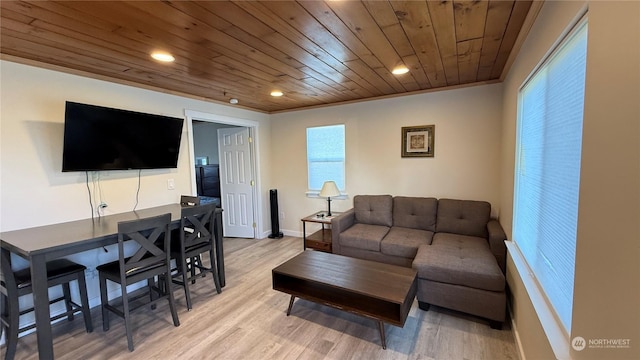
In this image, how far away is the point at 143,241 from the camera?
6.93 ft

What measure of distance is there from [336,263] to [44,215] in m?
2.62

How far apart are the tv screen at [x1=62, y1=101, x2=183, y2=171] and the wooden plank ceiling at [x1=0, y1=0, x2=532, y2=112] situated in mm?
409

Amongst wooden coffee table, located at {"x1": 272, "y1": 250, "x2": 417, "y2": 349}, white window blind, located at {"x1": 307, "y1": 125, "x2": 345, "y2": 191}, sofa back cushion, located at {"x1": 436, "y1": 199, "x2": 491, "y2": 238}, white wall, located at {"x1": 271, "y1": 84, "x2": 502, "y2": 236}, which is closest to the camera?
wooden coffee table, located at {"x1": 272, "y1": 250, "x2": 417, "y2": 349}

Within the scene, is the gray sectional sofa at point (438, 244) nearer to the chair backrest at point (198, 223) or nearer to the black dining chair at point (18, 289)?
the chair backrest at point (198, 223)

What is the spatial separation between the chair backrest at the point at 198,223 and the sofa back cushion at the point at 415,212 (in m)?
2.29

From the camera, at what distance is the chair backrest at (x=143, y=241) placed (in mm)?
A: 2004

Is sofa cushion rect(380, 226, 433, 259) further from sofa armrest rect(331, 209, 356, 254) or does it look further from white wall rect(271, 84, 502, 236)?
white wall rect(271, 84, 502, 236)

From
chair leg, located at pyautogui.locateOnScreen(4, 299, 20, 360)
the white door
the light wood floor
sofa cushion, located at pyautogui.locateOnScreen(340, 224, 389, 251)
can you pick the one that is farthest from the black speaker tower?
chair leg, located at pyautogui.locateOnScreen(4, 299, 20, 360)

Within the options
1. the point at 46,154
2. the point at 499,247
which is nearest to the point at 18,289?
the point at 46,154

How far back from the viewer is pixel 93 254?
2609mm

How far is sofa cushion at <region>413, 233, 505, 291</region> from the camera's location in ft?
7.07

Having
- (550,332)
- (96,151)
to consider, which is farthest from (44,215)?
(550,332)

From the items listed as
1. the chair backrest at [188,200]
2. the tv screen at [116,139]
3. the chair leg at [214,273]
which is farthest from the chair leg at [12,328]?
the chair backrest at [188,200]

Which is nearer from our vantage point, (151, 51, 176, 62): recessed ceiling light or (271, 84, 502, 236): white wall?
(151, 51, 176, 62): recessed ceiling light
